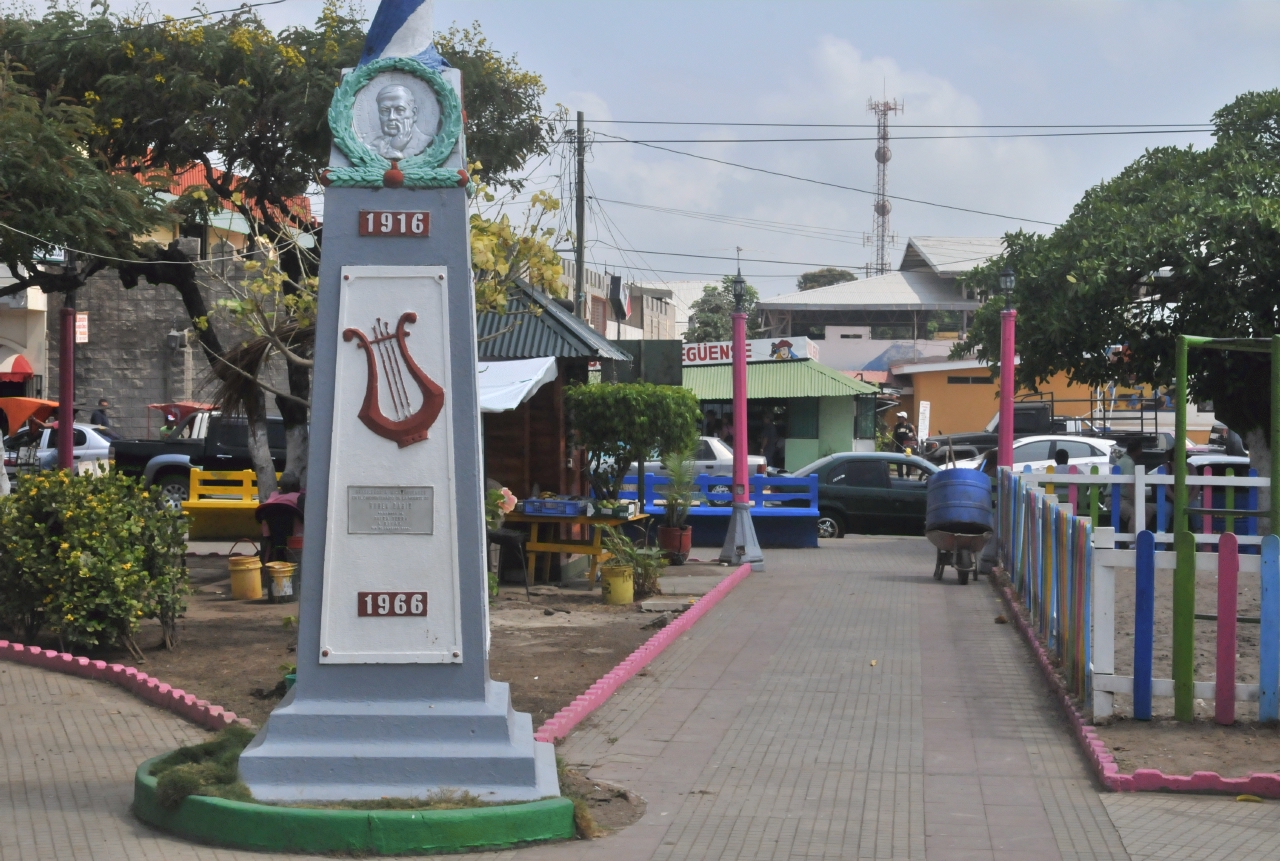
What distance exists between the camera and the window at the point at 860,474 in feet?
72.9

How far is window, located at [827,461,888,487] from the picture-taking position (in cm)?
2222

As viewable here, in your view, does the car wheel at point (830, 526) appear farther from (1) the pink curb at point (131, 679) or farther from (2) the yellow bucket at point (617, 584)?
(1) the pink curb at point (131, 679)

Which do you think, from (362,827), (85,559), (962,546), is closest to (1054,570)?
(962,546)

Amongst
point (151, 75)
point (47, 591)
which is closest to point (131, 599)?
point (47, 591)

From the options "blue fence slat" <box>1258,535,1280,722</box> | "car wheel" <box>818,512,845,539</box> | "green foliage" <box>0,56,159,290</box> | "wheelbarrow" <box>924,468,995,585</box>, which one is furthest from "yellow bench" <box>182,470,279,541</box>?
"blue fence slat" <box>1258,535,1280,722</box>

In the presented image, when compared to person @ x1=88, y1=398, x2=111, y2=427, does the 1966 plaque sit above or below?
below

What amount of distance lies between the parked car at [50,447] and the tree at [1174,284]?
54.7ft

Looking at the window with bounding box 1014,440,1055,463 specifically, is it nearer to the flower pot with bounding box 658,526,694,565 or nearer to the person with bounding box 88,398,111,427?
the flower pot with bounding box 658,526,694,565

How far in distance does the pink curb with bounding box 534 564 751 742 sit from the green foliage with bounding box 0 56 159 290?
7238 mm

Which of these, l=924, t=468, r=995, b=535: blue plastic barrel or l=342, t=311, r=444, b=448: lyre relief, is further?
l=924, t=468, r=995, b=535: blue plastic barrel

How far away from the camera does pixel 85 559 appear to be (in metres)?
9.48

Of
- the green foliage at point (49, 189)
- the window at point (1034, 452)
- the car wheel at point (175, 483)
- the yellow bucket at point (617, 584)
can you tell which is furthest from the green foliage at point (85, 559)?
the window at point (1034, 452)

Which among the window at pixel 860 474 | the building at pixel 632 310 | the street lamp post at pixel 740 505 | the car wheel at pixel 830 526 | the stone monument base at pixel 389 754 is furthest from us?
the building at pixel 632 310

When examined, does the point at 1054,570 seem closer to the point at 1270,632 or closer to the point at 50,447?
the point at 1270,632
